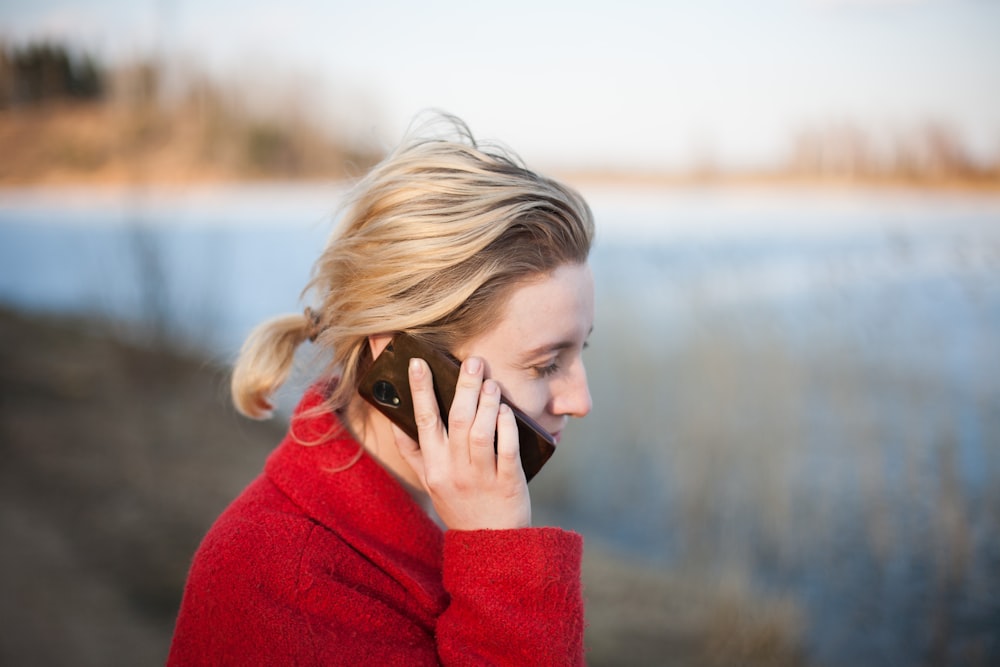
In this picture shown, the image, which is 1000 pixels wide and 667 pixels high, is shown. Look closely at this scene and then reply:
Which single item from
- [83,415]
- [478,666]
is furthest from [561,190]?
[83,415]

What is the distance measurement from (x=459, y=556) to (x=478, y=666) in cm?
20

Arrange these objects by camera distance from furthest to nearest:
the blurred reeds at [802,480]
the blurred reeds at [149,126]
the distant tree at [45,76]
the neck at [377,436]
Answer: the distant tree at [45,76], the blurred reeds at [149,126], the blurred reeds at [802,480], the neck at [377,436]

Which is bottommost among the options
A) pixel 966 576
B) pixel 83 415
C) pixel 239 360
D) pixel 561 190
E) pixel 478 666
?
pixel 83 415

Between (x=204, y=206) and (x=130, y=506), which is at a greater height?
(x=204, y=206)

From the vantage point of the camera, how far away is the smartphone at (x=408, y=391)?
1463 millimetres

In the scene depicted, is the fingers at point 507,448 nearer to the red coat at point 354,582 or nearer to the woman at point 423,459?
the woman at point 423,459

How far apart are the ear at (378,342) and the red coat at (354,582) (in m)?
0.19

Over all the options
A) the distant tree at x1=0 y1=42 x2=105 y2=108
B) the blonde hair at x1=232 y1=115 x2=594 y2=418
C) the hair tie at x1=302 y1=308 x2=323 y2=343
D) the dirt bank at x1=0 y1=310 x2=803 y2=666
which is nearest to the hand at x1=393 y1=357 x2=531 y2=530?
the blonde hair at x1=232 y1=115 x2=594 y2=418

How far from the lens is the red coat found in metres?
1.25

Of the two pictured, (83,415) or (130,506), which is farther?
(83,415)

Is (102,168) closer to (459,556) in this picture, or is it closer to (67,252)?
(67,252)

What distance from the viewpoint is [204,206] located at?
6863mm

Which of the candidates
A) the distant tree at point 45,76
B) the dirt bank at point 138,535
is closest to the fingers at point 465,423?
the dirt bank at point 138,535

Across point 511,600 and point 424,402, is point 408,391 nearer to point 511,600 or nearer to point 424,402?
point 424,402
